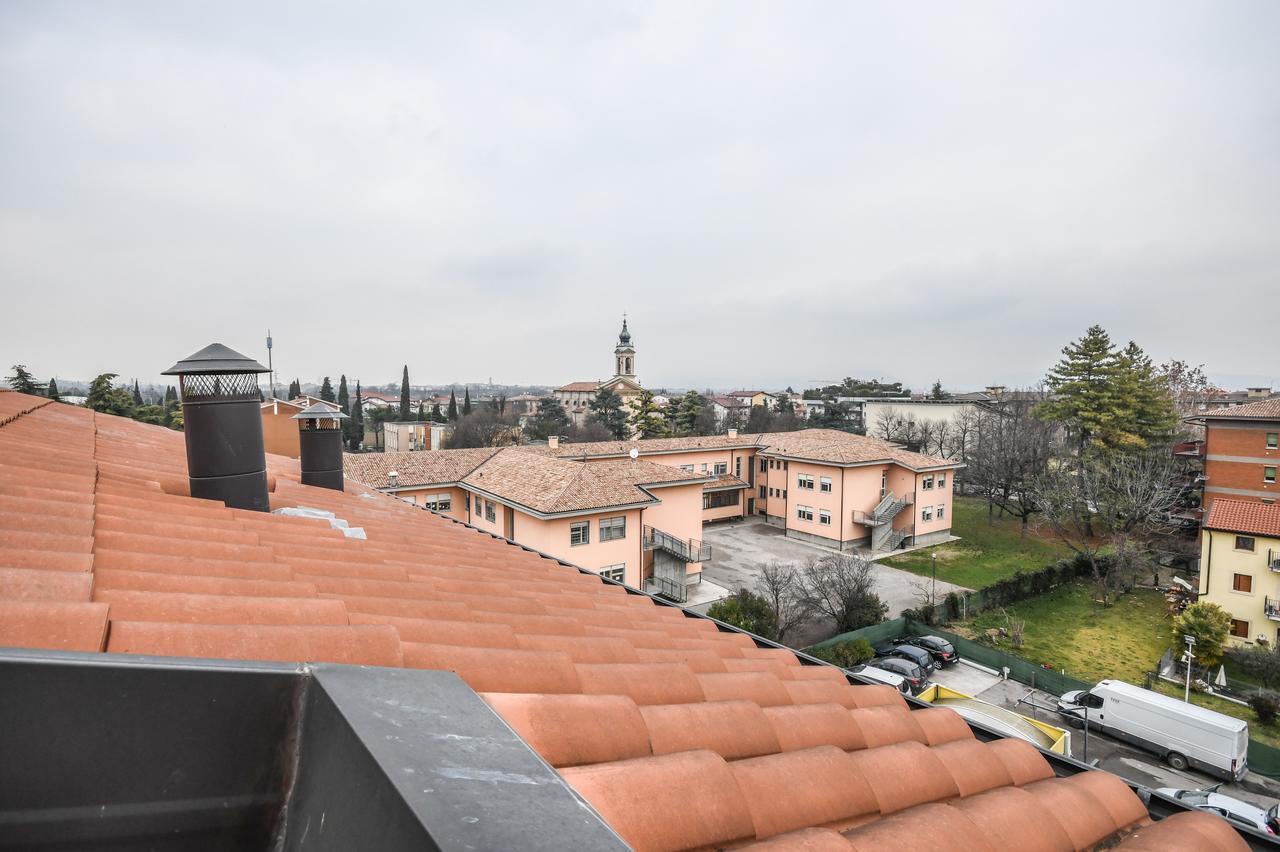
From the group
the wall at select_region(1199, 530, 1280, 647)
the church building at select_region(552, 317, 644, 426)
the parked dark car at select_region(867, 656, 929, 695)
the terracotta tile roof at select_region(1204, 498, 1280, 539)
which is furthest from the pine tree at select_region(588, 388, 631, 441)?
the wall at select_region(1199, 530, 1280, 647)

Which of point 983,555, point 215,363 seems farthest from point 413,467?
point 983,555

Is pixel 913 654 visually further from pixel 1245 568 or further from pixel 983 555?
pixel 983 555

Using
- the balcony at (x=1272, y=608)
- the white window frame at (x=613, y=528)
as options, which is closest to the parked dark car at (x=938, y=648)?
the balcony at (x=1272, y=608)

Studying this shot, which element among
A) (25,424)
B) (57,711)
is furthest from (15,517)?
(25,424)

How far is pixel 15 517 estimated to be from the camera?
2529 mm

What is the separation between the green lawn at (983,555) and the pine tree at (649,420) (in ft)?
77.0

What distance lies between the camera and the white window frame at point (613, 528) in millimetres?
20984

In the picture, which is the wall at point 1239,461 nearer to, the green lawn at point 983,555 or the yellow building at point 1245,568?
the green lawn at point 983,555

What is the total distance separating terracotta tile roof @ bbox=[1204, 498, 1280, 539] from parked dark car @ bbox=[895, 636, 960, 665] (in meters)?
9.76

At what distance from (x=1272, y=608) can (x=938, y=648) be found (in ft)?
33.8

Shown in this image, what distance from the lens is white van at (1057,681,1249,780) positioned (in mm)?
12852

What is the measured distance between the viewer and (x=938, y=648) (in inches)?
726

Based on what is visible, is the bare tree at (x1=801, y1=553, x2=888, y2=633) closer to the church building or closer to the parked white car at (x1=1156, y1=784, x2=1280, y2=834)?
the parked white car at (x1=1156, y1=784, x2=1280, y2=834)

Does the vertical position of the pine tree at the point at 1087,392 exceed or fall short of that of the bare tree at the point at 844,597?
it exceeds it
